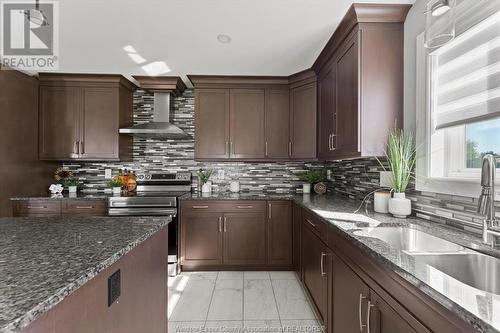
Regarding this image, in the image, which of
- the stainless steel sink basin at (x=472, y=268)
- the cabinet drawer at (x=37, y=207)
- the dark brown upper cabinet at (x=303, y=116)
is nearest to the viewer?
the stainless steel sink basin at (x=472, y=268)

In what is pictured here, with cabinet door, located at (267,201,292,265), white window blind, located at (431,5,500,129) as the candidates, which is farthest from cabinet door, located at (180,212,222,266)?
white window blind, located at (431,5,500,129)

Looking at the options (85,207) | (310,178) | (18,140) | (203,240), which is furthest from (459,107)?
(18,140)

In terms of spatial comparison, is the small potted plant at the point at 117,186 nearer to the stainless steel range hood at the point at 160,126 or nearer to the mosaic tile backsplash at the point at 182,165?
the mosaic tile backsplash at the point at 182,165

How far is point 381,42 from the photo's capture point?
6.11 feet

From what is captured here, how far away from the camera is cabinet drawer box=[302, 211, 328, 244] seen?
1753 mm

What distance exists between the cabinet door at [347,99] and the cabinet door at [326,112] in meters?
0.15

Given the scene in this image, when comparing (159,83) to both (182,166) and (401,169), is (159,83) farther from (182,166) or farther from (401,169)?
(401,169)

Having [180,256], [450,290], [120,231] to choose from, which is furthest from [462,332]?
[180,256]

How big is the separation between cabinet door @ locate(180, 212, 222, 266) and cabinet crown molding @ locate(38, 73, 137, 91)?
1.95m

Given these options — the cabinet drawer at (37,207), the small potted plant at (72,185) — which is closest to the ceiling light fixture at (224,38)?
the cabinet drawer at (37,207)

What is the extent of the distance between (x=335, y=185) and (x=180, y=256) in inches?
82.6

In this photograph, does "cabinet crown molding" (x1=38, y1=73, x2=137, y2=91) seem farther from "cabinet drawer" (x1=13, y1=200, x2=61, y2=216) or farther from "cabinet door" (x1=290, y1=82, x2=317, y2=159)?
"cabinet door" (x1=290, y1=82, x2=317, y2=159)

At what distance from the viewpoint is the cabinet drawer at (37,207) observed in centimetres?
285

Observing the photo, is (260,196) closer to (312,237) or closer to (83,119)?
(312,237)
